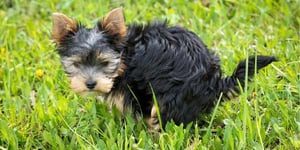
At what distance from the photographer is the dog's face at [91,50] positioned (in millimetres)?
4559

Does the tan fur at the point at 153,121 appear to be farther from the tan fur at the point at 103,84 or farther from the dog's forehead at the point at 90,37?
the dog's forehead at the point at 90,37

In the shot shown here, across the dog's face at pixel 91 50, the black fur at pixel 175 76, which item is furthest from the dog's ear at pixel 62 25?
the black fur at pixel 175 76

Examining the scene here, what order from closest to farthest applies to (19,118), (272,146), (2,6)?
(272,146), (19,118), (2,6)

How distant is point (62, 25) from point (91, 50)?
1.23ft

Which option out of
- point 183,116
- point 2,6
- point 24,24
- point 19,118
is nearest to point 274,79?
point 183,116

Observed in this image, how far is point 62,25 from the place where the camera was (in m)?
4.73

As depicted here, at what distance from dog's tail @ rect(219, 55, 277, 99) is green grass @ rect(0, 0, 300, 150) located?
0.14m

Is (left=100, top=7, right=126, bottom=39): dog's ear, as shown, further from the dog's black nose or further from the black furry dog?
the dog's black nose

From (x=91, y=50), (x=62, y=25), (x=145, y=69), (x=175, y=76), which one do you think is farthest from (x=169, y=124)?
(x=62, y=25)

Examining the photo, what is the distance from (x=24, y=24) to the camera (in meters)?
7.26

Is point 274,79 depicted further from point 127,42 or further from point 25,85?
point 25,85

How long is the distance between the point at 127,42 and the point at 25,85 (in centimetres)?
135

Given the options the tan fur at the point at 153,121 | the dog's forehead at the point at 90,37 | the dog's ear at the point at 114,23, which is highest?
the dog's ear at the point at 114,23

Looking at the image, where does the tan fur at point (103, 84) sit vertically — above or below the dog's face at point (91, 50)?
below
